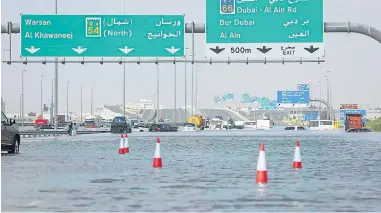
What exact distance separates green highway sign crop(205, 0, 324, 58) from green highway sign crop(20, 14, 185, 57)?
257cm

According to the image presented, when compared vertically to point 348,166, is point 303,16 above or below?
above

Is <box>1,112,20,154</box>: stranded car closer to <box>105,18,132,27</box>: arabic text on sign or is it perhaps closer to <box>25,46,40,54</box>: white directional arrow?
<box>25,46,40,54</box>: white directional arrow

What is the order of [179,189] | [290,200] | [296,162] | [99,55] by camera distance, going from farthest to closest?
[99,55] → [296,162] → [179,189] → [290,200]

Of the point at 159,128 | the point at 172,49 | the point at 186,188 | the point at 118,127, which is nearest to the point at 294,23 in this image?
the point at 172,49

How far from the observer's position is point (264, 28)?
47375mm

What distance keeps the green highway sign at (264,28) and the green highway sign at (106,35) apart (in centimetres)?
257

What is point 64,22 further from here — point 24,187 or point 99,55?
point 24,187

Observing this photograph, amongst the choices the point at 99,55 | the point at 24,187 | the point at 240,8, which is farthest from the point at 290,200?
the point at 99,55

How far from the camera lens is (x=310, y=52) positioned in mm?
48281

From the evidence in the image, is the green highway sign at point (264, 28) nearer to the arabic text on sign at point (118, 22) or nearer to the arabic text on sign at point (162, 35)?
the arabic text on sign at point (162, 35)

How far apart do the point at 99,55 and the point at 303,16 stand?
10.4 m

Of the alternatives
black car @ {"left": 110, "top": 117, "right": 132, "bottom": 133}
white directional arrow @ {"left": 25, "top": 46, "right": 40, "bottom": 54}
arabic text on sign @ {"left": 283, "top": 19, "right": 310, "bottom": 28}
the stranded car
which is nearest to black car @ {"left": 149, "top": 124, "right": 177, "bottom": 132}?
black car @ {"left": 110, "top": 117, "right": 132, "bottom": 133}

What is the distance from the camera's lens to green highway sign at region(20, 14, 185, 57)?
49906 millimetres

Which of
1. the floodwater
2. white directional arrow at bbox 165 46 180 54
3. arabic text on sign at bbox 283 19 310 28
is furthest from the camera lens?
white directional arrow at bbox 165 46 180 54
